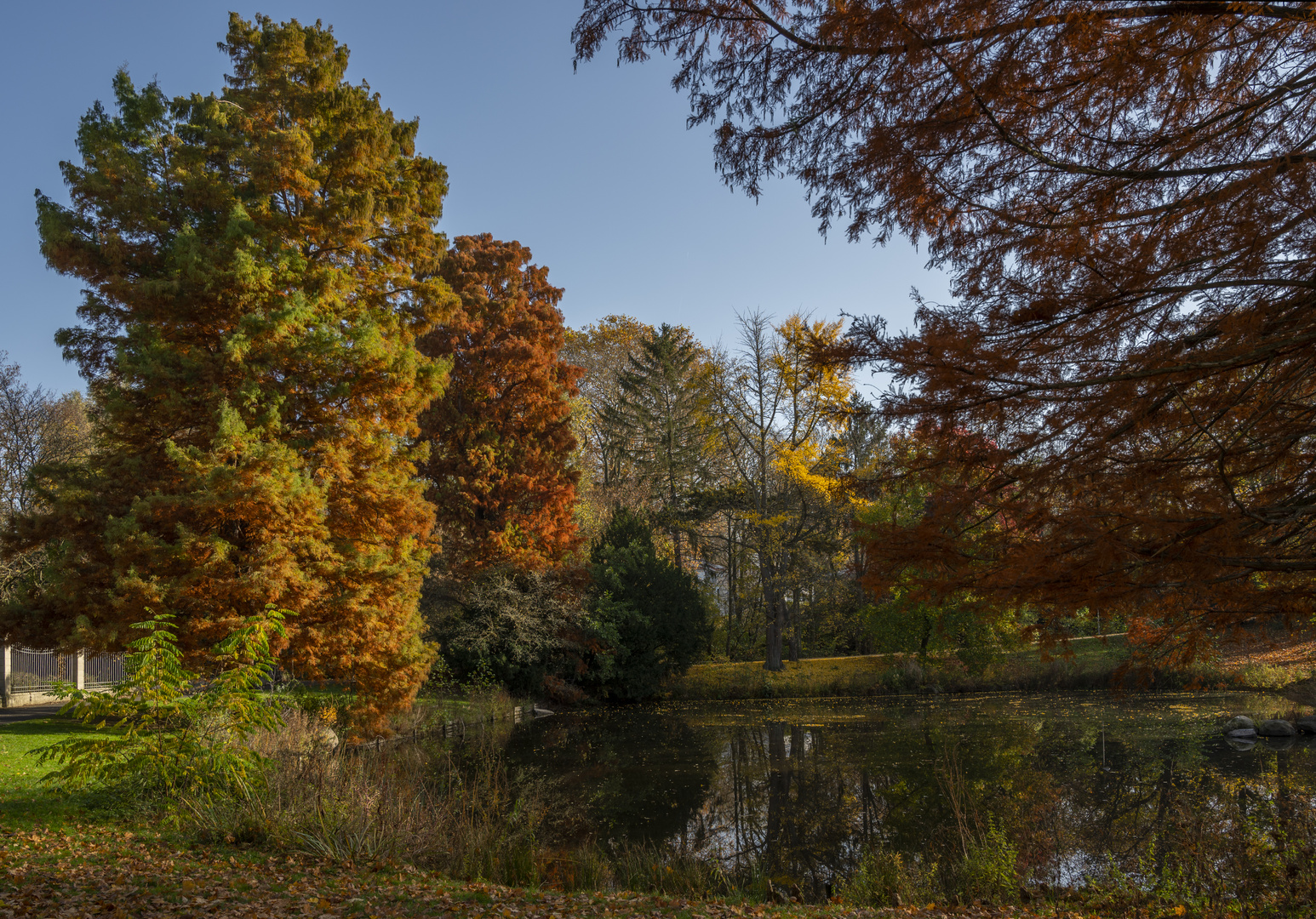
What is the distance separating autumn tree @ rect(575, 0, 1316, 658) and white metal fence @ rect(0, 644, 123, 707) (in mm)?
19830

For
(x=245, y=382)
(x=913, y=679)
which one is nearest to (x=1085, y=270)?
(x=245, y=382)

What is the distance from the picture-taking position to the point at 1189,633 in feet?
15.6

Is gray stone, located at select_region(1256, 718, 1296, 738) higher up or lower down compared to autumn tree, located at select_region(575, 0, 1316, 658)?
lower down

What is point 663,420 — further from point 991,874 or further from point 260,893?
point 260,893

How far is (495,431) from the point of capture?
21.3 metres

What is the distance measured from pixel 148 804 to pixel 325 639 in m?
4.45

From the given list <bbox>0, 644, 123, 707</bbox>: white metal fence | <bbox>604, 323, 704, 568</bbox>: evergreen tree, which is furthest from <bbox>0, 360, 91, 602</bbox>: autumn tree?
<bbox>604, 323, 704, 568</bbox>: evergreen tree

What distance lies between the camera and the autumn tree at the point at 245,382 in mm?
11031

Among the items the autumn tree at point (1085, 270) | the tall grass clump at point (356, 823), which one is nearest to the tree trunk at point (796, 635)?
the tall grass clump at point (356, 823)

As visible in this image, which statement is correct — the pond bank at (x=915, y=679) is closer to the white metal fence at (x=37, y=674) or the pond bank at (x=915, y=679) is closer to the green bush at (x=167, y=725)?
the white metal fence at (x=37, y=674)

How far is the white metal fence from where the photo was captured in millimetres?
17219

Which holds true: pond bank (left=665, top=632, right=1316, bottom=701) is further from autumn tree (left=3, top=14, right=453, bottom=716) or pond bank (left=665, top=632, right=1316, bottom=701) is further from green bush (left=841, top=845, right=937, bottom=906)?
green bush (left=841, top=845, right=937, bottom=906)

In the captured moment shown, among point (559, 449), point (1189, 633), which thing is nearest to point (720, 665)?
point (559, 449)

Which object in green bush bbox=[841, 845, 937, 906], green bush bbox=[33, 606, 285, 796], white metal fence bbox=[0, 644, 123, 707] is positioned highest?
green bush bbox=[33, 606, 285, 796]
